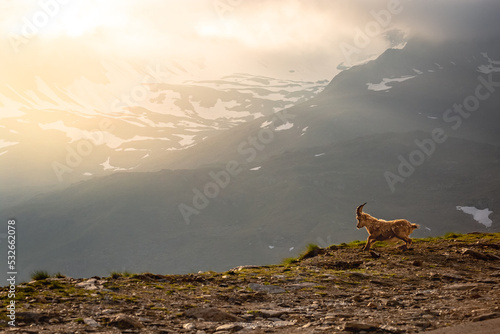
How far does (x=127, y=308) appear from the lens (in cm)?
1151

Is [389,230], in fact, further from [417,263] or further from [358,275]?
[358,275]

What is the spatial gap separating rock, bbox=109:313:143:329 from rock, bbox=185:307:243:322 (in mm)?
1522

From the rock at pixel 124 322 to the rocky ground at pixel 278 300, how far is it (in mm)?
22

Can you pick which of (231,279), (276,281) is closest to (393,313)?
(276,281)

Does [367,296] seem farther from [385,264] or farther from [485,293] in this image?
[385,264]

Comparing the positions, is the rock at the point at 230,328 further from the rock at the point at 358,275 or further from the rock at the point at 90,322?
the rock at the point at 358,275

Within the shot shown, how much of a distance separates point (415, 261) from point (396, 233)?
4.79 metres

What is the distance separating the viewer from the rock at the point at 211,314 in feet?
36.4

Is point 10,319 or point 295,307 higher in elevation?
point 10,319

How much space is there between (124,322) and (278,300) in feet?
15.5

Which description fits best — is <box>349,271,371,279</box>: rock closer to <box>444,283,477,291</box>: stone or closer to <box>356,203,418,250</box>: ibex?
<box>444,283,477,291</box>: stone

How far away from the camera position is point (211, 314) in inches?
442

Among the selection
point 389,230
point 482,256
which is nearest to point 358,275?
point 482,256

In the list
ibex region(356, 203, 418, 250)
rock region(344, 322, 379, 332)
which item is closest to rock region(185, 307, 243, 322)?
rock region(344, 322, 379, 332)
